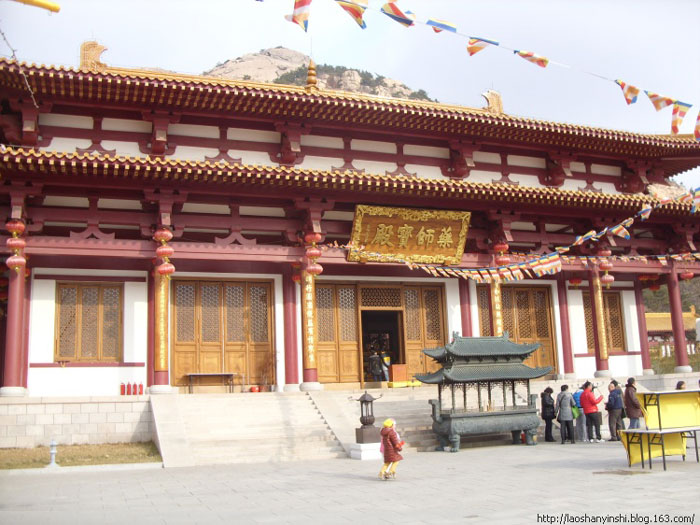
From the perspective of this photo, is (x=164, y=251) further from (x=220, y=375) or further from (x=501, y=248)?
(x=501, y=248)

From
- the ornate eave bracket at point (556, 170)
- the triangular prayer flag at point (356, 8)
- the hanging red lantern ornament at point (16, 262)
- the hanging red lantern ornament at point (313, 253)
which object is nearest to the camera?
the triangular prayer flag at point (356, 8)

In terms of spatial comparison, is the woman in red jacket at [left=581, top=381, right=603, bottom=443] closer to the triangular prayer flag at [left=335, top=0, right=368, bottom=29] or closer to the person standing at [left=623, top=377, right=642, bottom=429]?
the person standing at [left=623, top=377, right=642, bottom=429]

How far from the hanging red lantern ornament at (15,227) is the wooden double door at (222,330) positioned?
364cm

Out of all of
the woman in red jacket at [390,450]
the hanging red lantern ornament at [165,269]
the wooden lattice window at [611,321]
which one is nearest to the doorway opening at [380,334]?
the wooden lattice window at [611,321]

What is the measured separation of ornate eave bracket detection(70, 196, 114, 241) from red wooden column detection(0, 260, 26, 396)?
4.12ft

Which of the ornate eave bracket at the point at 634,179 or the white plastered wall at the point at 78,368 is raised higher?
the ornate eave bracket at the point at 634,179

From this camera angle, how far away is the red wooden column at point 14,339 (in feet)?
44.3

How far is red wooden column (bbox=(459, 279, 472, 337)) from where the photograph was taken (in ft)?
58.6

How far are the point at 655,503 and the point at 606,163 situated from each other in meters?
15.3

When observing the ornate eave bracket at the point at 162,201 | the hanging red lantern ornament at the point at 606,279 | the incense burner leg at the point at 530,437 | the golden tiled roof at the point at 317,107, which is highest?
the golden tiled roof at the point at 317,107

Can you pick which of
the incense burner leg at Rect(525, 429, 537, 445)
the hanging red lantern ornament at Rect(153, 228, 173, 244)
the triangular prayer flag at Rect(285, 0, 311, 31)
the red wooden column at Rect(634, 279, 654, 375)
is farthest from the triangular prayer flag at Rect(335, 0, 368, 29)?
the red wooden column at Rect(634, 279, 654, 375)

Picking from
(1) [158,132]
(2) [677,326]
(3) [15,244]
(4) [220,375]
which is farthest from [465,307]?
(3) [15,244]

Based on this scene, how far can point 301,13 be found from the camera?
→ 9.22m

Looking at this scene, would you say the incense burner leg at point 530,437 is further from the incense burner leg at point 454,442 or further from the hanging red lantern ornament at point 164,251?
the hanging red lantern ornament at point 164,251
